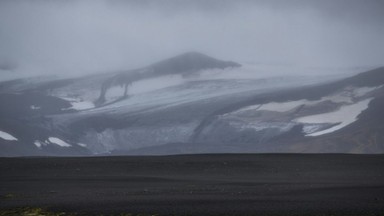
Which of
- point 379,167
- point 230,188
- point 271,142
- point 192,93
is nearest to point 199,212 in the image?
point 230,188

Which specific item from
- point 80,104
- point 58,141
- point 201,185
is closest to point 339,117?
point 58,141

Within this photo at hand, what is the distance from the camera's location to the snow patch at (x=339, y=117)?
10031cm

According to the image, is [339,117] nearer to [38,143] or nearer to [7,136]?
[38,143]

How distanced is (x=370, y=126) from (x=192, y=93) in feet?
120

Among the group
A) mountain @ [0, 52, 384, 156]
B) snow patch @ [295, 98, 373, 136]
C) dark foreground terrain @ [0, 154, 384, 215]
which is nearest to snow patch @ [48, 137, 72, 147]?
mountain @ [0, 52, 384, 156]

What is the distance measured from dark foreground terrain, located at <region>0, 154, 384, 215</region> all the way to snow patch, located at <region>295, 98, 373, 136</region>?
57763 millimetres

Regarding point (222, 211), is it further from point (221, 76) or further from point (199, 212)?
point (221, 76)

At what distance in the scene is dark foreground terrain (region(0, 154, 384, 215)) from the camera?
1797 centimetres

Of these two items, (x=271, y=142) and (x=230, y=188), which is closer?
(x=230, y=188)

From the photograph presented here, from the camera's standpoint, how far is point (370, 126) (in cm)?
9825

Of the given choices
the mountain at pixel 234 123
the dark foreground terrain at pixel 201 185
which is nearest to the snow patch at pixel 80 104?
the mountain at pixel 234 123

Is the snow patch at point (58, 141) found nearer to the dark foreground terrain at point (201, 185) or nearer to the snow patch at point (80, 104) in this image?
the snow patch at point (80, 104)

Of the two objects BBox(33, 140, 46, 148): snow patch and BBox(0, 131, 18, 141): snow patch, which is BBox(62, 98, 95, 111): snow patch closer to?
BBox(0, 131, 18, 141): snow patch

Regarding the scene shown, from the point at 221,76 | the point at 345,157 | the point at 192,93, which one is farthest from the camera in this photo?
Result: the point at 221,76
